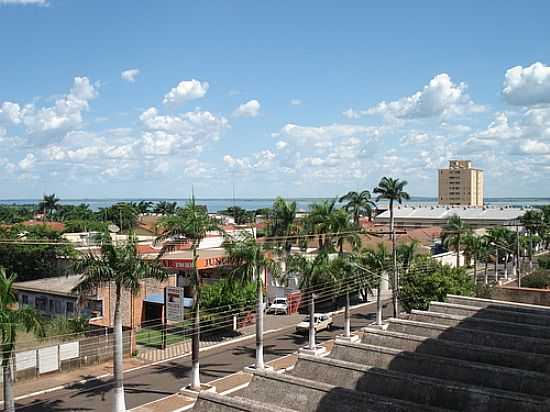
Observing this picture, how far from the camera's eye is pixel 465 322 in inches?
1160

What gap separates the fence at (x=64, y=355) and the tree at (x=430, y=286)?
19.3m

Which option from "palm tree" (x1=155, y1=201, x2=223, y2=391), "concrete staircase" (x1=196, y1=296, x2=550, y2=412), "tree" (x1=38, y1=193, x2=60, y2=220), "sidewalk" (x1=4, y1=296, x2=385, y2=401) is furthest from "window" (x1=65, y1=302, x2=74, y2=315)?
"tree" (x1=38, y1=193, x2=60, y2=220)

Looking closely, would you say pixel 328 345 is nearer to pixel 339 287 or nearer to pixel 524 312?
pixel 339 287

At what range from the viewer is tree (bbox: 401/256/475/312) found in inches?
1540

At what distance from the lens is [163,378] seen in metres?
28.7

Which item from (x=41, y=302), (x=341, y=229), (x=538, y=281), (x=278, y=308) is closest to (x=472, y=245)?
(x=538, y=281)

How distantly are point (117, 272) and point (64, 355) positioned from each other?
10.5 m

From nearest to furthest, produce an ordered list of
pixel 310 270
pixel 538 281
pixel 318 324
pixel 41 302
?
pixel 310 270 < pixel 318 324 < pixel 41 302 < pixel 538 281

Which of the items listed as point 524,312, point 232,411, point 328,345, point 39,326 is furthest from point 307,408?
point 524,312

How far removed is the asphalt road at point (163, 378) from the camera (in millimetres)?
24842

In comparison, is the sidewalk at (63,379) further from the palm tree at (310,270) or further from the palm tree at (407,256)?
the palm tree at (407,256)

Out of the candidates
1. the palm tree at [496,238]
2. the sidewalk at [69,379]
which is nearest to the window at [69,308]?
the sidewalk at [69,379]

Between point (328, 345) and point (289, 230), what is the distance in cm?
1566

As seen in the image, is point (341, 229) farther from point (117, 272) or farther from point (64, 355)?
point (117, 272)
